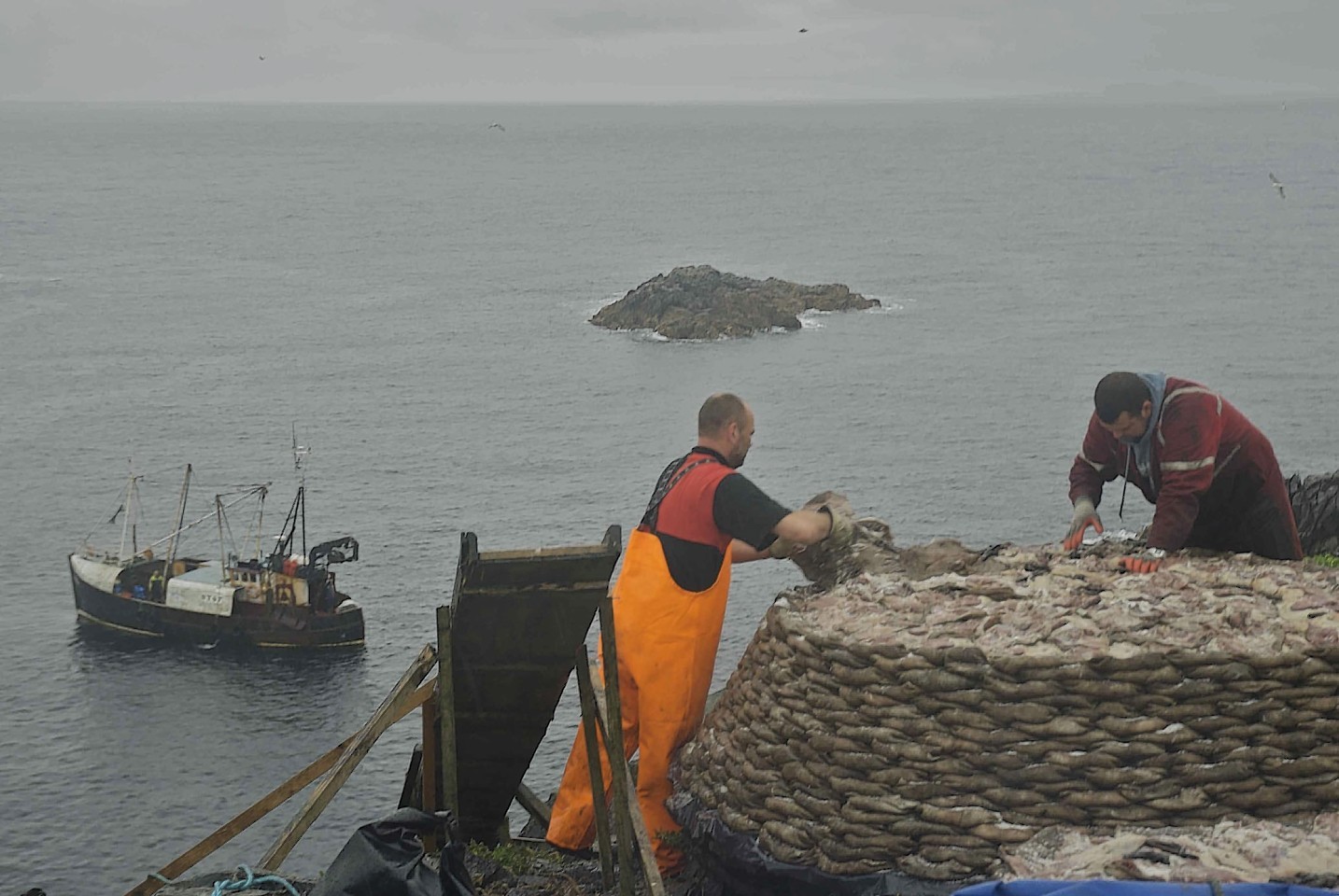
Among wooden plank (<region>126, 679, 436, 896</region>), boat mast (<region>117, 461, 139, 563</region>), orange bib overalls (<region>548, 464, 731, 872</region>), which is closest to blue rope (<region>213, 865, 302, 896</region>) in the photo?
wooden plank (<region>126, 679, 436, 896</region>)

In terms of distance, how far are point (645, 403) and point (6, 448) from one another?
119ft

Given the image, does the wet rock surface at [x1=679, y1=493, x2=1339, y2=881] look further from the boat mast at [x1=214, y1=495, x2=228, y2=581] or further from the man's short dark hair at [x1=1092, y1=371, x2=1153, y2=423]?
the boat mast at [x1=214, y1=495, x2=228, y2=581]

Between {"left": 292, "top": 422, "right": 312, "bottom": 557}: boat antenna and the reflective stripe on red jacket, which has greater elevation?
the reflective stripe on red jacket

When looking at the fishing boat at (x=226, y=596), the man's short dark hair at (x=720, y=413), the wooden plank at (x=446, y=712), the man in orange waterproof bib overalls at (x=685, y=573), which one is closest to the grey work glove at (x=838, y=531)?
the man in orange waterproof bib overalls at (x=685, y=573)

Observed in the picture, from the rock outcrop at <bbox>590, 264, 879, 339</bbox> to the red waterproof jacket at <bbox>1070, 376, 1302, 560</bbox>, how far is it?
97.0m

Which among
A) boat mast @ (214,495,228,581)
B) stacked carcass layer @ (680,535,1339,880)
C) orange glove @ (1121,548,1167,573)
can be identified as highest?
orange glove @ (1121,548,1167,573)

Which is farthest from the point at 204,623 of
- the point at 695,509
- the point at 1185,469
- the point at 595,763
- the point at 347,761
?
the point at 1185,469

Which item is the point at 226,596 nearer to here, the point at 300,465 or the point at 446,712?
the point at 300,465

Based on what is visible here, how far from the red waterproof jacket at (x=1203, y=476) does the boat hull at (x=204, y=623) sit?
177ft

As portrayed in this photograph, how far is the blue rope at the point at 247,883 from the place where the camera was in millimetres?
8555

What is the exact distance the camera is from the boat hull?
6291 cm

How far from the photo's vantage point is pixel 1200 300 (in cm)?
12319

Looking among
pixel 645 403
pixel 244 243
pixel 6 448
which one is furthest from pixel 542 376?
pixel 244 243

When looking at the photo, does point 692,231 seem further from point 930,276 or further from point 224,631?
point 224,631
